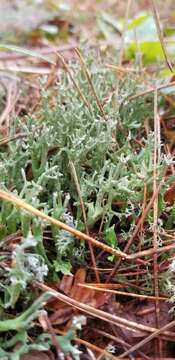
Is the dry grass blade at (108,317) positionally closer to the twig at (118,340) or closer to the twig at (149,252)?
the twig at (118,340)

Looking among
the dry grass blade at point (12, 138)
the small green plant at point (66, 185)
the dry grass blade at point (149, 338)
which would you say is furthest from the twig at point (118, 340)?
the dry grass blade at point (12, 138)

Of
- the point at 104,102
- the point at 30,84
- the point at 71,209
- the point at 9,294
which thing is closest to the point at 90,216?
the point at 71,209

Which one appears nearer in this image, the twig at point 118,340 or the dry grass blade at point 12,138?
the twig at point 118,340

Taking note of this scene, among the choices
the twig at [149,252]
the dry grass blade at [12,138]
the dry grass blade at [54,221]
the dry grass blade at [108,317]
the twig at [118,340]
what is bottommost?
the twig at [118,340]

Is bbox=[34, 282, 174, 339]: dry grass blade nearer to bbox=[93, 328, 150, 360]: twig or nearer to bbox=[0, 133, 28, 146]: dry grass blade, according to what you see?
bbox=[93, 328, 150, 360]: twig

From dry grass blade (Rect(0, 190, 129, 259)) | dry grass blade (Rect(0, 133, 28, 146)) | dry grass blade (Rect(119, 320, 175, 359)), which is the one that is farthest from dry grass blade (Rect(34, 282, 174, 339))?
dry grass blade (Rect(0, 133, 28, 146))

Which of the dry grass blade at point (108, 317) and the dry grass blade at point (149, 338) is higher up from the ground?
the dry grass blade at point (108, 317)

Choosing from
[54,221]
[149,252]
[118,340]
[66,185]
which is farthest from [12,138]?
[118,340]

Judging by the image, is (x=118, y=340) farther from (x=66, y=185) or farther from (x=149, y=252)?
(x=66, y=185)
